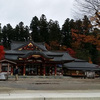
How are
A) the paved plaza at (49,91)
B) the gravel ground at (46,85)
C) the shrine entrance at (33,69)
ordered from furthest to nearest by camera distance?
the shrine entrance at (33,69), the gravel ground at (46,85), the paved plaza at (49,91)

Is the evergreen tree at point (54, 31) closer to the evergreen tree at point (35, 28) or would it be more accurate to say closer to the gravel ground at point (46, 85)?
the evergreen tree at point (35, 28)

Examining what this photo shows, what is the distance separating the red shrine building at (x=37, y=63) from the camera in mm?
32156

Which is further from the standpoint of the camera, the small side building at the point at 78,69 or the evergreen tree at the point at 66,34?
the evergreen tree at the point at 66,34

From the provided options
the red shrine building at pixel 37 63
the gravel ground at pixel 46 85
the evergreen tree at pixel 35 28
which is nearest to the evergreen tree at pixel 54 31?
the evergreen tree at pixel 35 28

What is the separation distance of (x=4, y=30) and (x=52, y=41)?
2363cm

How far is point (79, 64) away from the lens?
1521 inches

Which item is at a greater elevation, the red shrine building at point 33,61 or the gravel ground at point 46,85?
the red shrine building at point 33,61

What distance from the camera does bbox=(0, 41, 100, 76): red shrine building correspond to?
3216 centimetres

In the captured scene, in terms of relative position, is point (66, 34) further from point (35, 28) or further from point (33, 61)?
point (33, 61)

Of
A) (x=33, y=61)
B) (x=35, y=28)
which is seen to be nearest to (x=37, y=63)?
(x=33, y=61)

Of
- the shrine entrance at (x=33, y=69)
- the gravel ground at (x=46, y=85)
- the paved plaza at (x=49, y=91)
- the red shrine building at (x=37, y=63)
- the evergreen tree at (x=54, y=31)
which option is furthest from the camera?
the evergreen tree at (x=54, y=31)

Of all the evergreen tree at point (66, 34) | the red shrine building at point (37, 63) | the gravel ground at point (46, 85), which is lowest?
the gravel ground at point (46, 85)

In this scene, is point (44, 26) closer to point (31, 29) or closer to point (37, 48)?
point (31, 29)

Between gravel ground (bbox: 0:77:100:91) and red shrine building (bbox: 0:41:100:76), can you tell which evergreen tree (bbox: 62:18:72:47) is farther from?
gravel ground (bbox: 0:77:100:91)
